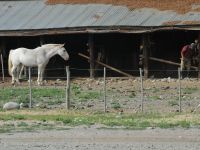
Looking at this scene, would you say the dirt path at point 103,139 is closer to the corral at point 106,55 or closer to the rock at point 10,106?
the corral at point 106,55

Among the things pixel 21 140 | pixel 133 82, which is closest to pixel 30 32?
pixel 133 82

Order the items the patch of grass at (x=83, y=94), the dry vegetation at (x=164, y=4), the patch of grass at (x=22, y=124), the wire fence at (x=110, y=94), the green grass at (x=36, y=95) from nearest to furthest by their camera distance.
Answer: the patch of grass at (x=22, y=124) < the wire fence at (x=110, y=94) < the green grass at (x=36, y=95) < the patch of grass at (x=83, y=94) < the dry vegetation at (x=164, y=4)

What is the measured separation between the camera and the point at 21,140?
17.9 m

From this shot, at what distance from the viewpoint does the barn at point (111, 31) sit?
123 feet

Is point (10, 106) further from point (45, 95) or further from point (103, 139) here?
point (103, 139)

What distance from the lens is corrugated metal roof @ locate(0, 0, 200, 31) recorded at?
37250 mm

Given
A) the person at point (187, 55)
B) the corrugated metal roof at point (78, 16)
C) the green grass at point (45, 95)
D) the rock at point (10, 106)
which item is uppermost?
the corrugated metal roof at point (78, 16)

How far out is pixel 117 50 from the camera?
4034 centimetres

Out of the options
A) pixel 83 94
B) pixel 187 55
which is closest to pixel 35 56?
pixel 187 55

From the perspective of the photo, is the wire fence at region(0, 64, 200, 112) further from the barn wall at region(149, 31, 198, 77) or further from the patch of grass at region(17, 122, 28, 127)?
the patch of grass at region(17, 122, 28, 127)

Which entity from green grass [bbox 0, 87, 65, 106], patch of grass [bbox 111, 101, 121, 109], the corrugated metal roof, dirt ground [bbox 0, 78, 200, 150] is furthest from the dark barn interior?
dirt ground [bbox 0, 78, 200, 150]

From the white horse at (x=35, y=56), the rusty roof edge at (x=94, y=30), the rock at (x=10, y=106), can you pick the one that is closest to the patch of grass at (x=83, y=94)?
the rock at (x=10, y=106)

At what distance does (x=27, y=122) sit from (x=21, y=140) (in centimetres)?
373

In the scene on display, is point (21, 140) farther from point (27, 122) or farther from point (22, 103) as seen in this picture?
point (22, 103)
